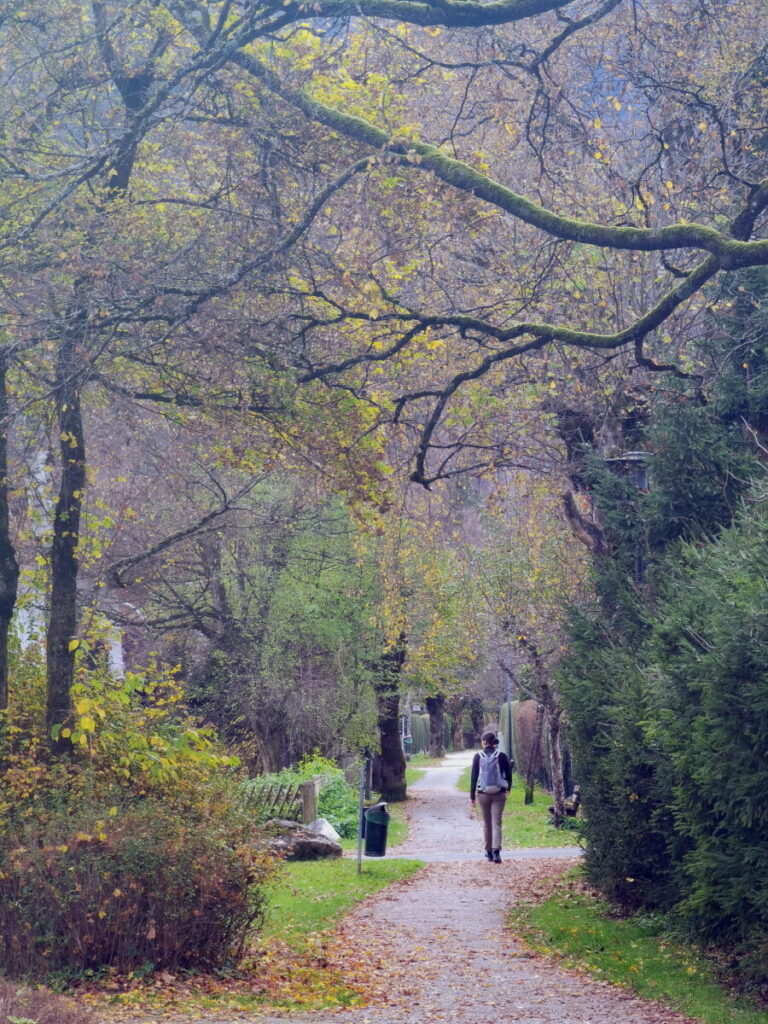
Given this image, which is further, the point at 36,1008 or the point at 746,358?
the point at 746,358

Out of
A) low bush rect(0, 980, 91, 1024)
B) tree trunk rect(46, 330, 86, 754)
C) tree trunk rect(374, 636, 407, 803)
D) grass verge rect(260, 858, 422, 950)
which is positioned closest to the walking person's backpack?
grass verge rect(260, 858, 422, 950)

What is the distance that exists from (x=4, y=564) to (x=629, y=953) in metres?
7.12

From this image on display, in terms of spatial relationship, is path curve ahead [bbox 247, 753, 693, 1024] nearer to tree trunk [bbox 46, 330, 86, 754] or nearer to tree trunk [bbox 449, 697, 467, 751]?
tree trunk [bbox 46, 330, 86, 754]

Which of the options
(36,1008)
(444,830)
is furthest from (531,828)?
(36,1008)

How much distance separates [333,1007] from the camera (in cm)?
893

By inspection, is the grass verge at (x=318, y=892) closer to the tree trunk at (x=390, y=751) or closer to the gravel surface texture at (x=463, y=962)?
the gravel surface texture at (x=463, y=962)

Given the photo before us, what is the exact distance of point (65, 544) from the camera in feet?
39.1

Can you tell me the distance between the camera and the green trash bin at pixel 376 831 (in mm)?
18672

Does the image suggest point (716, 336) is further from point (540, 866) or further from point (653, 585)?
point (540, 866)

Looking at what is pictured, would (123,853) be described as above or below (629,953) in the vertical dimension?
above

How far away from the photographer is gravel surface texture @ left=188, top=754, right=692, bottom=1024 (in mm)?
8875

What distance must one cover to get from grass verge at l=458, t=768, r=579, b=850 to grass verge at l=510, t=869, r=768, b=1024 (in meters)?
5.89

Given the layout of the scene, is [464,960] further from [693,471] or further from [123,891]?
[693,471]

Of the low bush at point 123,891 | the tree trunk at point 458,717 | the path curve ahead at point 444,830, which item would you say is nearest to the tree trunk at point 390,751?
the path curve ahead at point 444,830
